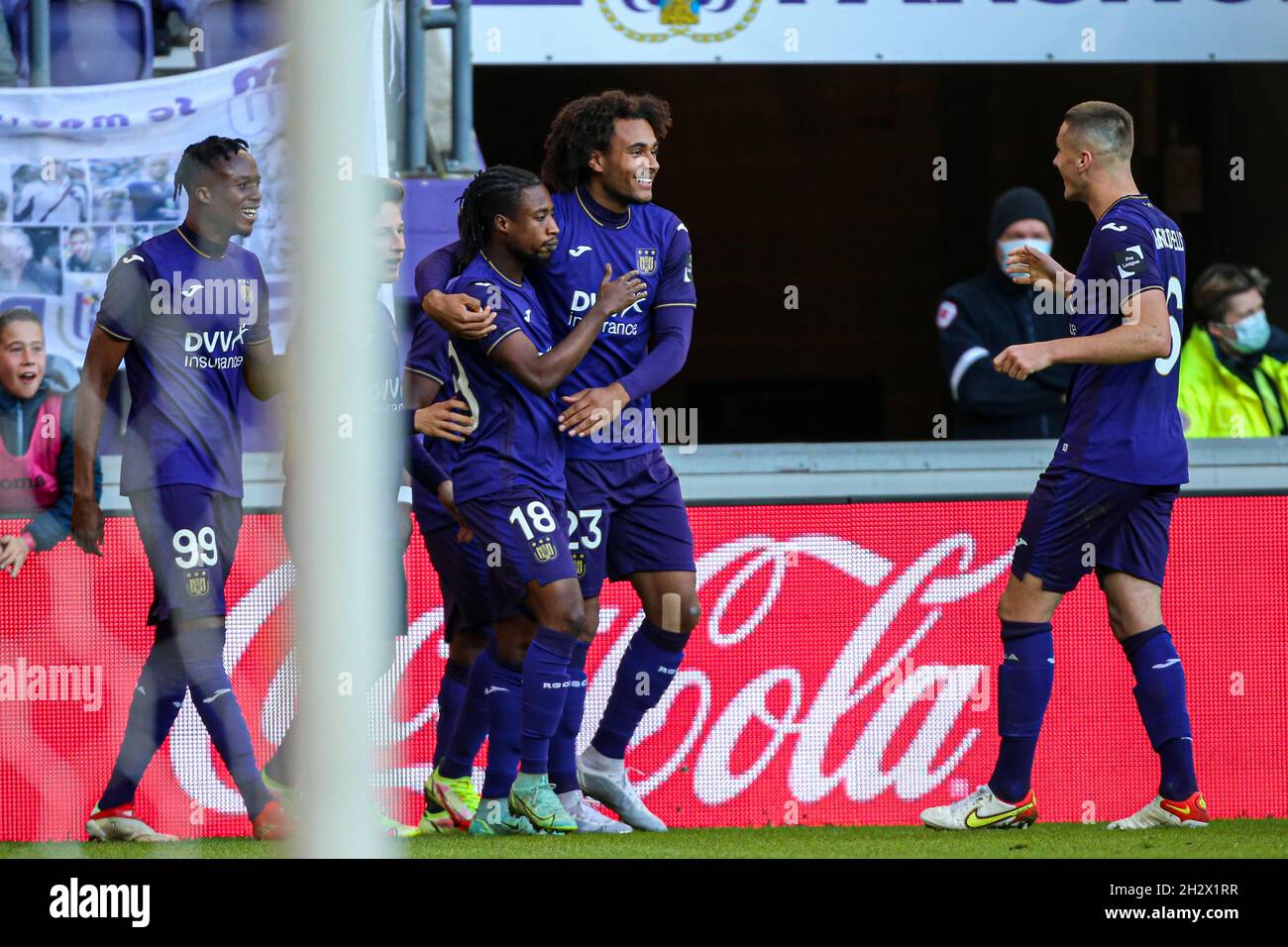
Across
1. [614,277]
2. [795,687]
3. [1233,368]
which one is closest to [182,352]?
[614,277]

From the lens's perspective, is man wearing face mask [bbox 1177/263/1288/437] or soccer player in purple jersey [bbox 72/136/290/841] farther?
man wearing face mask [bbox 1177/263/1288/437]

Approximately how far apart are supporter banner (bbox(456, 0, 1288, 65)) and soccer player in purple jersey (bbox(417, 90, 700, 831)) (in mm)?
2093

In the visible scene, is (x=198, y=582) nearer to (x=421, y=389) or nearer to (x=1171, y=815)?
(x=421, y=389)

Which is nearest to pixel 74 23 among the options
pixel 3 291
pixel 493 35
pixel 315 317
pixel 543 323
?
pixel 3 291

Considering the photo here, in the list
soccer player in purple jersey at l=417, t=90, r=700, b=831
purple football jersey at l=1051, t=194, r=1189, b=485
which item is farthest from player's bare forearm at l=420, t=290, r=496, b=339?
purple football jersey at l=1051, t=194, r=1189, b=485

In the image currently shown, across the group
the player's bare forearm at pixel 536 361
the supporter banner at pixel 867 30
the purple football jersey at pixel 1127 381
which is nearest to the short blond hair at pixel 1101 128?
the purple football jersey at pixel 1127 381

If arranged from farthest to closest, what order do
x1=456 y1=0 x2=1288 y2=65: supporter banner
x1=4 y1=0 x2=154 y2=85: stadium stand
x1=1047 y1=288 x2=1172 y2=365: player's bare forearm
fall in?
1. x1=456 y1=0 x2=1288 y2=65: supporter banner
2. x1=4 y1=0 x2=154 y2=85: stadium stand
3. x1=1047 y1=288 x2=1172 y2=365: player's bare forearm

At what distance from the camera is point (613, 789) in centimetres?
496

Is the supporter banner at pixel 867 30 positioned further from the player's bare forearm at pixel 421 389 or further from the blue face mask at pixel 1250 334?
the player's bare forearm at pixel 421 389

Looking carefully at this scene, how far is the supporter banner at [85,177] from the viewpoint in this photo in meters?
5.77

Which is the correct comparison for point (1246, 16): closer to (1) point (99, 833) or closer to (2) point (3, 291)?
(2) point (3, 291)

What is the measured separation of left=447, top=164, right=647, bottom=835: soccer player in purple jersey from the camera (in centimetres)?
463

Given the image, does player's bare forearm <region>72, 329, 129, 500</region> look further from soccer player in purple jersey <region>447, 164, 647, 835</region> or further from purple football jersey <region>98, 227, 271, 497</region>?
soccer player in purple jersey <region>447, 164, 647, 835</region>

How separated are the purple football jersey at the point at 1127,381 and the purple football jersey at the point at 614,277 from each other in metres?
1.01
